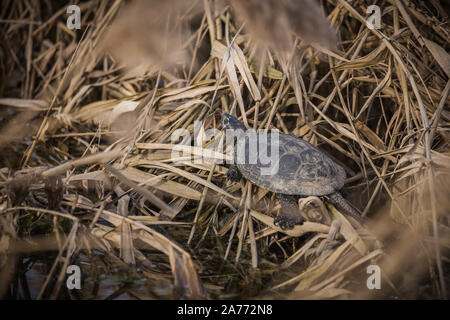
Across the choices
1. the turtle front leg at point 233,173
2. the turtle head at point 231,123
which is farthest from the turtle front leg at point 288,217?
the turtle head at point 231,123

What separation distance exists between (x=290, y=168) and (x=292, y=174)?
0.04m

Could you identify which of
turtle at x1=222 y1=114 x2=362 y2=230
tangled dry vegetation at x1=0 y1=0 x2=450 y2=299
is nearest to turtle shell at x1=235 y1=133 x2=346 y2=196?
turtle at x1=222 y1=114 x2=362 y2=230

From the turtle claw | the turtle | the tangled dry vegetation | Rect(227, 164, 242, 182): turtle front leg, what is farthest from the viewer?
Rect(227, 164, 242, 182): turtle front leg

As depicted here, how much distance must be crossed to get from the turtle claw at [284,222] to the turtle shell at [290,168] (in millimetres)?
189

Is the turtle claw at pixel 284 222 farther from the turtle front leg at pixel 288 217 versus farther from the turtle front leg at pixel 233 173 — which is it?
the turtle front leg at pixel 233 173

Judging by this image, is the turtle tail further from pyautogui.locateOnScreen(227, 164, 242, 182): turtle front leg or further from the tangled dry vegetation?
pyautogui.locateOnScreen(227, 164, 242, 182): turtle front leg

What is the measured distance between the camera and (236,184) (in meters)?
A: 2.60

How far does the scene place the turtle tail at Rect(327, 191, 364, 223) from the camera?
91.5 inches

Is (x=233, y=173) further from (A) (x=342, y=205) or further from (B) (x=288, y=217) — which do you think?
(A) (x=342, y=205)

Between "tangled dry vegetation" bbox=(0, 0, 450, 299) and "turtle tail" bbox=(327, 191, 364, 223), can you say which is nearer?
"tangled dry vegetation" bbox=(0, 0, 450, 299)

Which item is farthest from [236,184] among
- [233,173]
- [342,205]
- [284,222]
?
[342,205]

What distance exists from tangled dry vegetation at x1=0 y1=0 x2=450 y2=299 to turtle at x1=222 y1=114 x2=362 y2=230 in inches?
3.6

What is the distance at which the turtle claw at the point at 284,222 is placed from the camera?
2.24 metres
